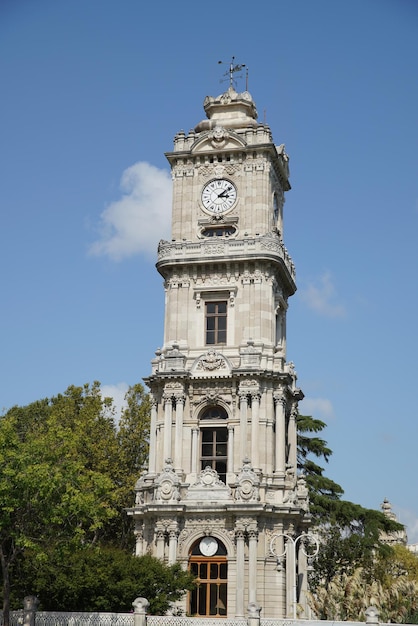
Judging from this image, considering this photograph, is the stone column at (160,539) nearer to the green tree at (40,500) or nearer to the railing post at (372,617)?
the green tree at (40,500)

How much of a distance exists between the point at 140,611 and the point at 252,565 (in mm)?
10720

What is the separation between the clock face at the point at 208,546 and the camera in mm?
44250

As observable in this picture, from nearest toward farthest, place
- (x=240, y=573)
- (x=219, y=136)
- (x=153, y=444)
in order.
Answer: (x=240, y=573) < (x=153, y=444) < (x=219, y=136)

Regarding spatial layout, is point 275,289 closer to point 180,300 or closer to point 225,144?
point 180,300

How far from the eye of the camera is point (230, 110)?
54.1m

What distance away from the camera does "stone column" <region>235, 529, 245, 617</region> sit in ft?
138

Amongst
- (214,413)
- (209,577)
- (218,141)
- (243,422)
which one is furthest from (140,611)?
(218,141)

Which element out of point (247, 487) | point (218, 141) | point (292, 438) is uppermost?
point (218, 141)

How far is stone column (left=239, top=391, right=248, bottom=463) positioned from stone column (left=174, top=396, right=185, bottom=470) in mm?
3031

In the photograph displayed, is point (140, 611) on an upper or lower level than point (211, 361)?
lower

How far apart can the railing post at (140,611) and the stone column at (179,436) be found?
13043 mm

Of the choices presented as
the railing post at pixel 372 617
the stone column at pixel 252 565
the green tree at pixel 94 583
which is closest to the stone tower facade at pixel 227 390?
the stone column at pixel 252 565

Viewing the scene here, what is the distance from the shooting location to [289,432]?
165 ft

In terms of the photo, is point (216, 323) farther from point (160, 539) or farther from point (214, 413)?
point (160, 539)
